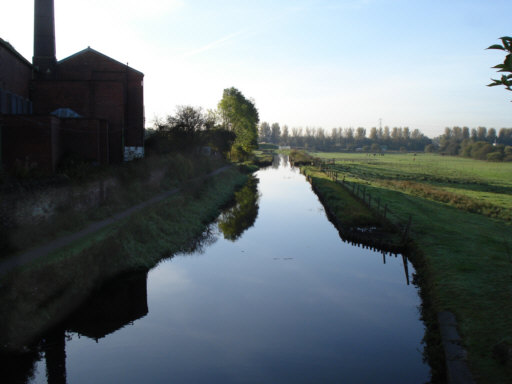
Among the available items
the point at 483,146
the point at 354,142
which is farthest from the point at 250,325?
the point at 354,142

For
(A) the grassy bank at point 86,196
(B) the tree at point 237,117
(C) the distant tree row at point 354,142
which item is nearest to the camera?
(A) the grassy bank at point 86,196

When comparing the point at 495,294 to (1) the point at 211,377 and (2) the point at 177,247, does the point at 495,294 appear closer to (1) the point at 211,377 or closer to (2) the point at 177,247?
(1) the point at 211,377

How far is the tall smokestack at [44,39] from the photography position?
26.9 meters

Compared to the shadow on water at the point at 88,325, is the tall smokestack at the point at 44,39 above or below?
above

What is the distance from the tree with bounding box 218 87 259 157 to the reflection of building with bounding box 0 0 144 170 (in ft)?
102

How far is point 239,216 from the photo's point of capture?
2561 cm

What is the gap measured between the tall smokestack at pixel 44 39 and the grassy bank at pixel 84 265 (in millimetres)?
14231

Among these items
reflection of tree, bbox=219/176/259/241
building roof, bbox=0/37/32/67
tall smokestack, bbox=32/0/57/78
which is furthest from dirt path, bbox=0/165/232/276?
tall smokestack, bbox=32/0/57/78

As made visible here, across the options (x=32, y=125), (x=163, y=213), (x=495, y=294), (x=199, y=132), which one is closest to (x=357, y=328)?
(x=495, y=294)

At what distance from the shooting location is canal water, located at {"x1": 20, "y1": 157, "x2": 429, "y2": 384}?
809cm

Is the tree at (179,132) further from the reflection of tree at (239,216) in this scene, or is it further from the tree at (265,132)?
the tree at (265,132)

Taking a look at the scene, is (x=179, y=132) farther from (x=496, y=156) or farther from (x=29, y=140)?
(x=496, y=156)

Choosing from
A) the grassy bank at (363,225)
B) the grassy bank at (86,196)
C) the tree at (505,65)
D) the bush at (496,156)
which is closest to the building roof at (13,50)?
the grassy bank at (86,196)

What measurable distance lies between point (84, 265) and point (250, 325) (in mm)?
5215
